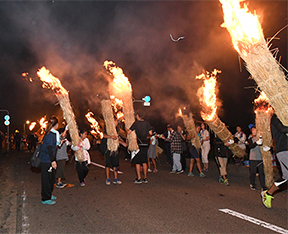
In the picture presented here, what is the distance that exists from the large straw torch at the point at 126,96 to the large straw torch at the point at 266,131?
3496mm

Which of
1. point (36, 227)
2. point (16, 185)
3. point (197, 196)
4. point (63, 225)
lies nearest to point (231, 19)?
point (197, 196)

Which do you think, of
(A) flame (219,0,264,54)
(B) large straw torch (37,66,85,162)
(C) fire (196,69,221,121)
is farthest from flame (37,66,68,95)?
(A) flame (219,0,264,54)

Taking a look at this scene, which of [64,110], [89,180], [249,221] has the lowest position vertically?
[249,221]

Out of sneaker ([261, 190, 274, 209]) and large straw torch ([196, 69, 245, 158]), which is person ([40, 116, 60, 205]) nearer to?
large straw torch ([196, 69, 245, 158])

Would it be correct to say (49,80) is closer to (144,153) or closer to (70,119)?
(70,119)

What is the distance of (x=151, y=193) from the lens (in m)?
6.54

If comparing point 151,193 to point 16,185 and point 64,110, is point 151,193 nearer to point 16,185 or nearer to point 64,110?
point 64,110

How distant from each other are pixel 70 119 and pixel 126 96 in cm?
189

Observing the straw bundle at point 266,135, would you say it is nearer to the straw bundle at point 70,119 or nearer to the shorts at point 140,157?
Answer: the shorts at point 140,157

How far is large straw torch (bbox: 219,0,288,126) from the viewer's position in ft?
12.0

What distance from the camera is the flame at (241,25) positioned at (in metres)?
3.76

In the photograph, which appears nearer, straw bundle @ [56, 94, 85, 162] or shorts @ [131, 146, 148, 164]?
straw bundle @ [56, 94, 85, 162]

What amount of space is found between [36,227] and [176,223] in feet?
8.09

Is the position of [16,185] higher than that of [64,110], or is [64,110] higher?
[64,110]
